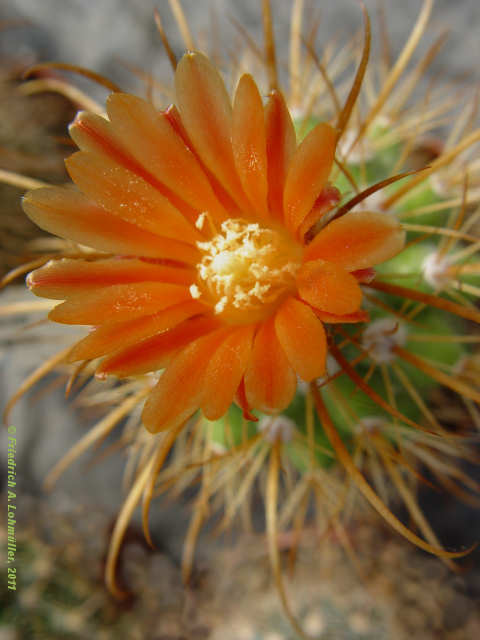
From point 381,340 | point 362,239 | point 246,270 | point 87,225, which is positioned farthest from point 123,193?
point 381,340

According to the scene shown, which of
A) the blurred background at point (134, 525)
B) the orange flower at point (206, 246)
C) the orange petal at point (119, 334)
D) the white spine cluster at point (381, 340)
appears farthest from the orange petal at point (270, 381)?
the blurred background at point (134, 525)

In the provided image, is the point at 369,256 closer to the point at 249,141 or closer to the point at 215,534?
the point at 249,141

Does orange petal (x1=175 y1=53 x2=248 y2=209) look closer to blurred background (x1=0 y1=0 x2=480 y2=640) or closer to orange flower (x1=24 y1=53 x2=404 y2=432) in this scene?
orange flower (x1=24 y1=53 x2=404 y2=432)

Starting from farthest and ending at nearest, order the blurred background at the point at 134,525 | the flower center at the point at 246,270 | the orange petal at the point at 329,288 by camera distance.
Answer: the blurred background at the point at 134,525 < the flower center at the point at 246,270 < the orange petal at the point at 329,288

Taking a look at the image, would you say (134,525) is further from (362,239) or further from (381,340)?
(362,239)

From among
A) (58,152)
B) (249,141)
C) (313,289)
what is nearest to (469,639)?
(313,289)

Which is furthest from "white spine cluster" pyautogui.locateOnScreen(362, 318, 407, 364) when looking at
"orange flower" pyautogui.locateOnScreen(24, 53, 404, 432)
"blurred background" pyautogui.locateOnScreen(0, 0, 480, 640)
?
"blurred background" pyautogui.locateOnScreen(0, 0, 480, 640)

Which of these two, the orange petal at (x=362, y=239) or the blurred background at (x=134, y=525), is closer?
the orange petal at (x=362, y=239)

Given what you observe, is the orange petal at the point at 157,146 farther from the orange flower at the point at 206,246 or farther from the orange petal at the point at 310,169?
the orange petal at the point at 310,169
